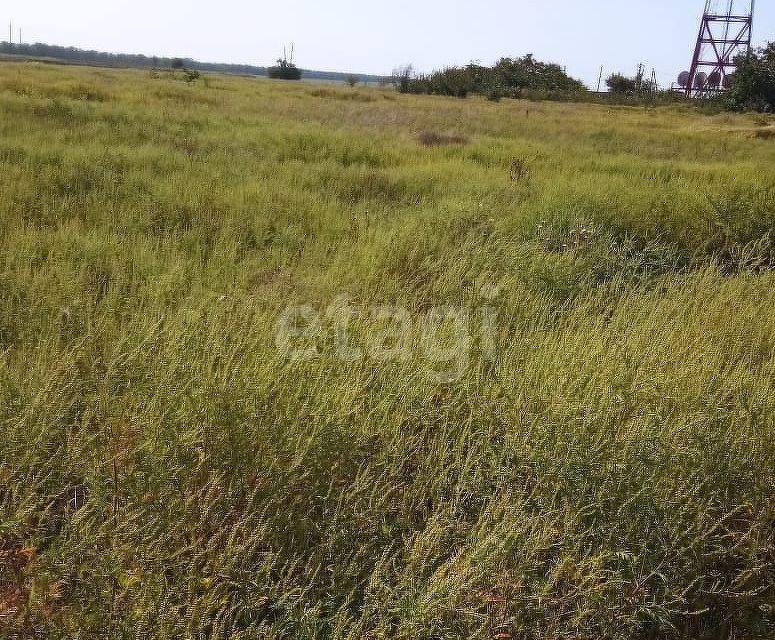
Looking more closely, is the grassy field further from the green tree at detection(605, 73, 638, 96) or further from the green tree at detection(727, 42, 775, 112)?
the green tree at detection(605, 73, 638, 96)

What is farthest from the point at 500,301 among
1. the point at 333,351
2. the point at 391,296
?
the point at 333,351

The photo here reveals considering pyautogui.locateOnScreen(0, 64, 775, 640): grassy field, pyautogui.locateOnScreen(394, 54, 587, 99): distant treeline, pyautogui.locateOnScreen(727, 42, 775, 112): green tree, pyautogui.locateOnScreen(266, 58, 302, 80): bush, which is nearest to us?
pyautogui.locateOnScreen(0, 64, 775, 640): grassy field

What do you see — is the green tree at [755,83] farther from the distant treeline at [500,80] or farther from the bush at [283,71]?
the bush at [283,71]

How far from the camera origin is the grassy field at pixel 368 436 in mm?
1796

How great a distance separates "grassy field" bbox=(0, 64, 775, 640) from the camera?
180 cm

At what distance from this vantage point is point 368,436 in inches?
93.3

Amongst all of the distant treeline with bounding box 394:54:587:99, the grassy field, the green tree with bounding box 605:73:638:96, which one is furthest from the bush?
the grassy field

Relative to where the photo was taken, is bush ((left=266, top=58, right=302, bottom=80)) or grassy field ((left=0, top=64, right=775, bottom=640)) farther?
bush ((left=266, top=58, right=302, bottom=80))

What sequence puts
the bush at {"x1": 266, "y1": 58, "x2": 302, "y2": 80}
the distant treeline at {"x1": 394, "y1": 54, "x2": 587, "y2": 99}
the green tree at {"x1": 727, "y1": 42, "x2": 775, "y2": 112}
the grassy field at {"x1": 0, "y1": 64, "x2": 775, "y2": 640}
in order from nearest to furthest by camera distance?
the grassy field at {"x1": 0, "y1": 64, "x2": 775, "y2": 640} → the green tree at {"x1": 727, "y1": 42, "x2": 775, "y2": 112} → the distant treeline at {"x1": 394, "y1": 54, "x2": 587, "y2": 99} → the bush at {"x1": 266, "y1": 58, "x2": 302, "y2": 80}

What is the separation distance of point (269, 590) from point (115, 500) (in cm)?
57

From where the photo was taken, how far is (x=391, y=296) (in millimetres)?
4086

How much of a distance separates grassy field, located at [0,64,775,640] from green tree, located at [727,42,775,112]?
32427 mm

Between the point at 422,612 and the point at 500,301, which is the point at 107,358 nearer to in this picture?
the point at 422,612

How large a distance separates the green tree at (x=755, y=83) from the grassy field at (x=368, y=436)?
32.4m
